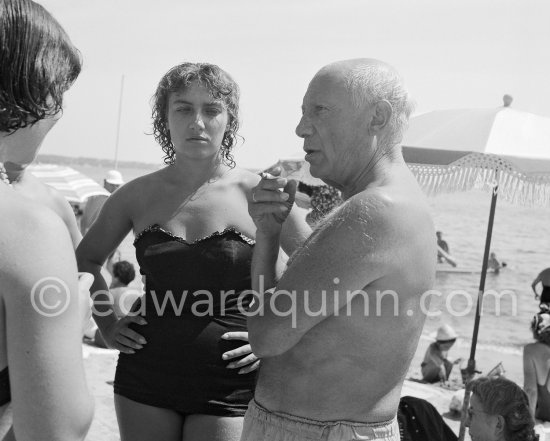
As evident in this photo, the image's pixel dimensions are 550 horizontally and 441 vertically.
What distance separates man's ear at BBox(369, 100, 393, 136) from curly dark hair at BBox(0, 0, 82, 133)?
35.4 inches

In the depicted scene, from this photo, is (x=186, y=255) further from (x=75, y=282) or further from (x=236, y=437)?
(x=75, y=282)

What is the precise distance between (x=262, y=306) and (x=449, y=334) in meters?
7.23

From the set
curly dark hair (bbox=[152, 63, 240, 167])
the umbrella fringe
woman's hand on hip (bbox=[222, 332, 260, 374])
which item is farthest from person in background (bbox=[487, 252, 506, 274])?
woman's hand on hip (bbox=[222, 332, 260, 374])

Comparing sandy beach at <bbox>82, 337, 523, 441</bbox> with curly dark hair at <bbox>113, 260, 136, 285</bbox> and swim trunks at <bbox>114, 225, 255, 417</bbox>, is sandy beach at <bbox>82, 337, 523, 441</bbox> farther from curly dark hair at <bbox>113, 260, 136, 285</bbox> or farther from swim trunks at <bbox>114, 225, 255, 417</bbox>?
swim trunks at <bbox>114, 225, 255, 417</bbox>

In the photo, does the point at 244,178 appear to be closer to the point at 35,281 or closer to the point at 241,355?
the point at 241,355

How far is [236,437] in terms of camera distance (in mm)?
2445

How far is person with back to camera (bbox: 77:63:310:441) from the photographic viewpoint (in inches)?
96.8

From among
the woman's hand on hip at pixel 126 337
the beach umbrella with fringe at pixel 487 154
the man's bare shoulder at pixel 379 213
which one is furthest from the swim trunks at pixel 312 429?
the beach umbrella with fringe at pixel 487 154

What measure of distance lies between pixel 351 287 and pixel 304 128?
1.60 ft

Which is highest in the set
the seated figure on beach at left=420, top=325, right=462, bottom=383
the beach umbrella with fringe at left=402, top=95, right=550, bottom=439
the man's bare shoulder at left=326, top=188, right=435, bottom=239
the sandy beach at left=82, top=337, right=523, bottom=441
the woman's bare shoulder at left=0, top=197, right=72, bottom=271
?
the woman's bare shoulder at left=0, top=197, right=72, bottom=271

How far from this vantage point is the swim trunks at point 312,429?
74.9 inches

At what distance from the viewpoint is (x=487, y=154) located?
4727 mm

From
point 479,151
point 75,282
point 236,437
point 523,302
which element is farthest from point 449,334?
point 523,302

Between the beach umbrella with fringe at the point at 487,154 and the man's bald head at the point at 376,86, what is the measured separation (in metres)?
2.86
